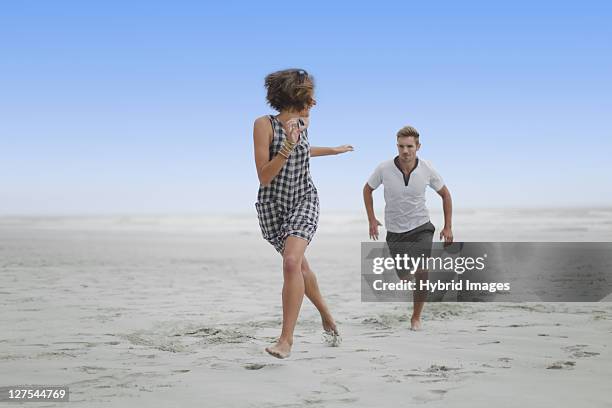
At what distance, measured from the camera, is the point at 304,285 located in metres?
4.39

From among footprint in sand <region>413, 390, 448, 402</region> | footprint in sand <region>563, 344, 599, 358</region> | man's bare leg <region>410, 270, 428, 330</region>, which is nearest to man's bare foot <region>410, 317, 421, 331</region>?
man's bare leg <region>410, 270, 428, 330</region>

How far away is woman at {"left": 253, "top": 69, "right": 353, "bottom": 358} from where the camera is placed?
406cm

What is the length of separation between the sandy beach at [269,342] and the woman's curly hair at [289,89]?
1582mm

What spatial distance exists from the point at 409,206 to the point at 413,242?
12.0 inches

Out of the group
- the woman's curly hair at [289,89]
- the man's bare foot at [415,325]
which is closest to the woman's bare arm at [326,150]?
the woman's curly hair at [289,89]

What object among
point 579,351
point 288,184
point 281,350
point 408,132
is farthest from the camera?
point 408,132

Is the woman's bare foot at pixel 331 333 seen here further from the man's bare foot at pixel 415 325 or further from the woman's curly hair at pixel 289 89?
the woman's curly hair at pixel 289 89

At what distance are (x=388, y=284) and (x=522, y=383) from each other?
223 inches

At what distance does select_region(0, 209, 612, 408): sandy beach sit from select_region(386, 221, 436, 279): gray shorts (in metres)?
0.62

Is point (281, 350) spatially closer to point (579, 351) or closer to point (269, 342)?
point (269, 342)

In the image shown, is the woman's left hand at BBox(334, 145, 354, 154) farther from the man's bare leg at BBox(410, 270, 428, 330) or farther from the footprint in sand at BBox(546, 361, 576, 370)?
the footprint in sand at BBox(546, 361, 576, 370)

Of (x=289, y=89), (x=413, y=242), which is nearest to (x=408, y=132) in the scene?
(x=413, y=242)

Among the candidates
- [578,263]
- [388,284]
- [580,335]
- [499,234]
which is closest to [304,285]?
[580,335]

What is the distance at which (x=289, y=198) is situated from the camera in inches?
165
